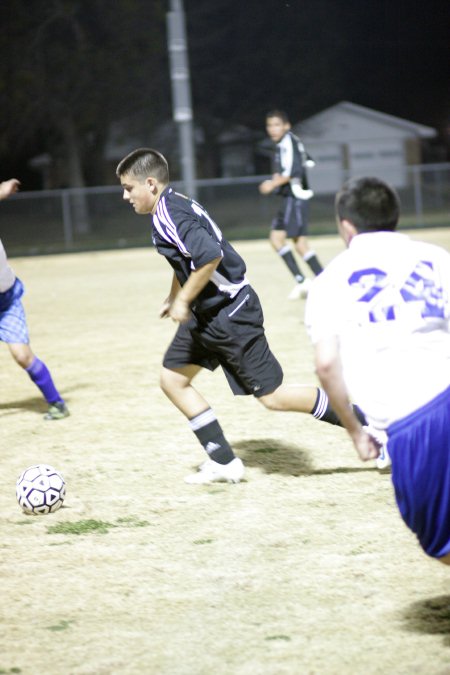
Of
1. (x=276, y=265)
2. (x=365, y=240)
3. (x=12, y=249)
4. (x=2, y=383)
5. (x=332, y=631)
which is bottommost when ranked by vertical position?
(x=12, y=249)

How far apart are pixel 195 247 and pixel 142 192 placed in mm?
445

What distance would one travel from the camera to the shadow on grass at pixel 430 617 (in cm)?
344

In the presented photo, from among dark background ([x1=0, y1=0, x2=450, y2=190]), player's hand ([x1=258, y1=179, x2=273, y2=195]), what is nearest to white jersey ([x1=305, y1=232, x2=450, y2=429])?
player's hand ([x1=258, y1=179, x2=273, y2=195])

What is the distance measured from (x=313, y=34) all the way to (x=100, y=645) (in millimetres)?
45081

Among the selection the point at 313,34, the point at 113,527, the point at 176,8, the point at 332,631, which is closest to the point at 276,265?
Result: the point at 176,8

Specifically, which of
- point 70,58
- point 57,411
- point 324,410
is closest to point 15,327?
point 57,411

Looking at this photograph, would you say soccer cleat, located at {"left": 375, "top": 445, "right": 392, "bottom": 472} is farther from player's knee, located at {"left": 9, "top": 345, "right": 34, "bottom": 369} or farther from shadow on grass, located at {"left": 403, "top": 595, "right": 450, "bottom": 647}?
player's knee, located at {"left": 9, "top": 345, "right": 34, "bottom": 369}

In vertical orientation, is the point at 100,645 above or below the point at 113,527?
above

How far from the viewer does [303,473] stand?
5.51 metres

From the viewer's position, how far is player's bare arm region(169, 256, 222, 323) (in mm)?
4887

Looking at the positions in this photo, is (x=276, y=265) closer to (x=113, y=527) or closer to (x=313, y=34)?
(x=113, y=527)

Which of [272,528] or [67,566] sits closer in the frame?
[67,566]

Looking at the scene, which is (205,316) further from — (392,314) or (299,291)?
(299,291)

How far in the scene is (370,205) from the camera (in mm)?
3174
